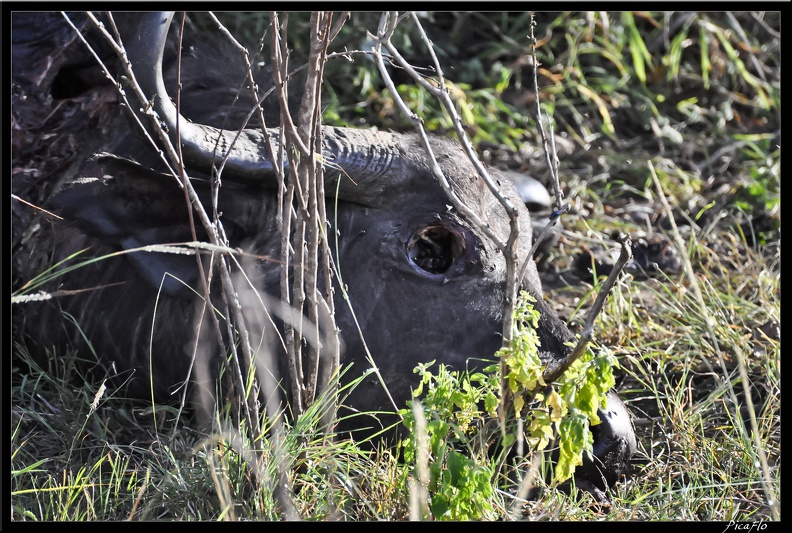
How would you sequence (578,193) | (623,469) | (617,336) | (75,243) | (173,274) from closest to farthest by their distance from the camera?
1. (623,469)
2. (173,274)
3. (75,243)
4. (617,336)
5. (578,193)

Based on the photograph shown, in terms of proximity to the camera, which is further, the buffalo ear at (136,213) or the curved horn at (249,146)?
the buffalo ear at (136,213)

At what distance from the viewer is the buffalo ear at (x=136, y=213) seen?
120 inches

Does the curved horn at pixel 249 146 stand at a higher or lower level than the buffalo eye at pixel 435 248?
higher

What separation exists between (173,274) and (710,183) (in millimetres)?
3374

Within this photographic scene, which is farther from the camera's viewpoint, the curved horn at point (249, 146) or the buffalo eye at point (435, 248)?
the buffalo eye at point (435, 248)

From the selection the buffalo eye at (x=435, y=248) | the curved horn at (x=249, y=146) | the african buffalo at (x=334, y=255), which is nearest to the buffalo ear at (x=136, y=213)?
the african buffalo at (x=334, y=255)

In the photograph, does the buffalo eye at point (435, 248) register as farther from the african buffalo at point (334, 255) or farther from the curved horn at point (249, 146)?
the curved horn at point (249, 146)

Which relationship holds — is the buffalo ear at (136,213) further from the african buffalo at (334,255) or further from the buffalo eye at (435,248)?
the buffalo eye at (435,248)

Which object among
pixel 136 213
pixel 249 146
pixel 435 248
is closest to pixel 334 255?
pixel 435 248

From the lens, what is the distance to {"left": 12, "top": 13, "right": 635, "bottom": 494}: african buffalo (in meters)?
2.97

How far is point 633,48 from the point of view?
19.9ft

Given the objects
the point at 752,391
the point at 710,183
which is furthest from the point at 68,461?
the point at 710,183

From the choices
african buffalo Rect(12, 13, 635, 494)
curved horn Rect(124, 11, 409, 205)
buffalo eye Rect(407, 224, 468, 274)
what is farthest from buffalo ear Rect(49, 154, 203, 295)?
buffalo eye Rect(407, 224, 468, 274)
